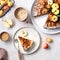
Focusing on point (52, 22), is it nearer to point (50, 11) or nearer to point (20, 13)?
point (50, 11)

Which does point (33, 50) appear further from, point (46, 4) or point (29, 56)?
point (46, 4)

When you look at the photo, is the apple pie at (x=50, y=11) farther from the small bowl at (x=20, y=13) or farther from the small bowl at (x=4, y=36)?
the small bowl at (x=4, y=36)

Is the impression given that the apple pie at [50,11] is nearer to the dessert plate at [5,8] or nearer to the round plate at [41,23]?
the round plate at [41,23]

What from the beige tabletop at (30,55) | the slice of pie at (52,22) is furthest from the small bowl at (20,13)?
the slice of pie at (52,22)

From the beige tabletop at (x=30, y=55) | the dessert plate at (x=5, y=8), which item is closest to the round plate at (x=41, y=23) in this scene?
the beige tabletop at (x=30, y=55)

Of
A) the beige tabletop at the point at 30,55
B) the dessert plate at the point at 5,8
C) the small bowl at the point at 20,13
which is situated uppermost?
the dessert plate at the point at 5,8

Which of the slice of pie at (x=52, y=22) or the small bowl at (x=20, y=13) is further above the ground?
the small bowl at (x=20, y=13)

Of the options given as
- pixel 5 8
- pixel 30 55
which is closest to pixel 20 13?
pixel 5 8
